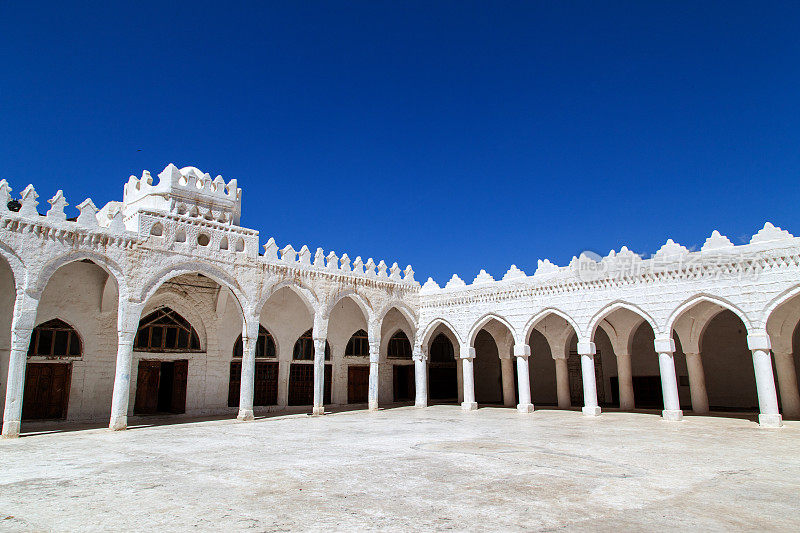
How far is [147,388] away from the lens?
54.5 feet

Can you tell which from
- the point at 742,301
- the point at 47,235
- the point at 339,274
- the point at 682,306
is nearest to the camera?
the point at 47,235

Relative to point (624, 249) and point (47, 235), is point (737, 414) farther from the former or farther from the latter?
point (47, 235)

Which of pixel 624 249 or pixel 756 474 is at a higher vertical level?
pixel 624 249

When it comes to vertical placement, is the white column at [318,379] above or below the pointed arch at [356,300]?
below

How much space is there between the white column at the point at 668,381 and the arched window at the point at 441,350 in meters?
10.8

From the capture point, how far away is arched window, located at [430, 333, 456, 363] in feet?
79.5

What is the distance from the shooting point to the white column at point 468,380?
60.7 feet

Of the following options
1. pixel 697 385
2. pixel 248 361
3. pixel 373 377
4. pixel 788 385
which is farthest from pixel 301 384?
pixel 788 385

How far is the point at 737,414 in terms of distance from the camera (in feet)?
50.8

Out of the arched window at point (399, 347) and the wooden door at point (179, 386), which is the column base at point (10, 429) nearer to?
the wooden door at point (179, 386)

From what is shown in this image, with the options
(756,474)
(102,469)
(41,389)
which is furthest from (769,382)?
(41,389)

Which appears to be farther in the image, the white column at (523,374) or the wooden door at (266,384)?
the wooden door at (266,384)

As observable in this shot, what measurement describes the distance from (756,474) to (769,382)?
7374 millimetres

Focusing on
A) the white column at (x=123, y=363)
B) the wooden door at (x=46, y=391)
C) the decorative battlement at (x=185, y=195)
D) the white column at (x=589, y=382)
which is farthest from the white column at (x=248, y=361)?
the white column at (x=589, y=382)
